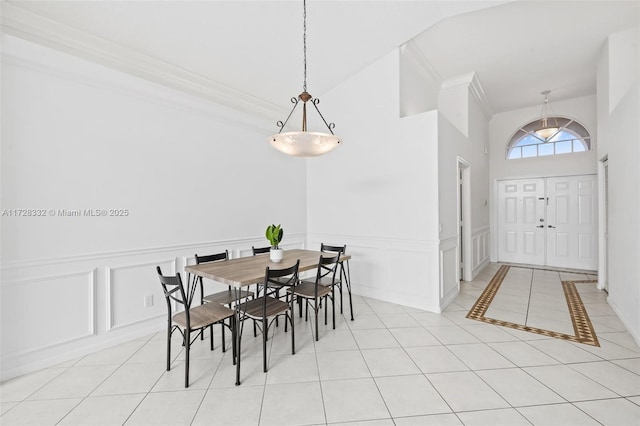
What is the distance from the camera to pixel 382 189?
3.92 metres

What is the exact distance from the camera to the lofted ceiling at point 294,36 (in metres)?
2.44

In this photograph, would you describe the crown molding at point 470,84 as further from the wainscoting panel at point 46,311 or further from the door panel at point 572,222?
the wainscoting panel at point 46,311

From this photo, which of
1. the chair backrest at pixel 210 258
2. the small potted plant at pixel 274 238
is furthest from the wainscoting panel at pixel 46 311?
the small potted plant at pixel 274 238

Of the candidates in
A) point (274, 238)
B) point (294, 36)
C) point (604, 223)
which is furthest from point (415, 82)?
point (604, 223)

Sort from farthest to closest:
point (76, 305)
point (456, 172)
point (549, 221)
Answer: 1. point (549, 221)
2. point (456, 172)
3. point (76, 305)

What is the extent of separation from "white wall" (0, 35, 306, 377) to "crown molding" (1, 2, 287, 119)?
0.11 metres

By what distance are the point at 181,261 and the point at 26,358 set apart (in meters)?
1.38

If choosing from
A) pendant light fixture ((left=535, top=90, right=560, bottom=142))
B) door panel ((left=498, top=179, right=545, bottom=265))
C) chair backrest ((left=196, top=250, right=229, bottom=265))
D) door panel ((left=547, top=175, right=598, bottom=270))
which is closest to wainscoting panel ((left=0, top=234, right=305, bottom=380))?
chair backrest ((left=196, top=250, right=229, bottom=265))

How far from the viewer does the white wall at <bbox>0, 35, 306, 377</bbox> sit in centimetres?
218

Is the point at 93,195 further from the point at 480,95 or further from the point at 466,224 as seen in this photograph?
the point at 480,95

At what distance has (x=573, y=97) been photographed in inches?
227

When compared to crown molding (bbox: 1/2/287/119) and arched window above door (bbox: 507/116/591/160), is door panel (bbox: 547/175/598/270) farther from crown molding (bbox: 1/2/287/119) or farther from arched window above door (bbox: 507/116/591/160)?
crown molding (bbox: 1/2/287/119)

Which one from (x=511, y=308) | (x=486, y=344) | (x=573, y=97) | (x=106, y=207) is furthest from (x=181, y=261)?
(x=573, y=97)

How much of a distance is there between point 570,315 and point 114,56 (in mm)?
5819
